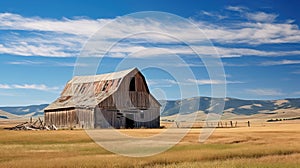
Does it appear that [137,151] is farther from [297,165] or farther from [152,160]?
[297,165]

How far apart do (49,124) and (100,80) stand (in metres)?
12.5

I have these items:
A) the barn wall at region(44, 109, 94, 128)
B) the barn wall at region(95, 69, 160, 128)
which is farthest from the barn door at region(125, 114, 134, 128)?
the barn wall at region(44, 109, 94, 128)

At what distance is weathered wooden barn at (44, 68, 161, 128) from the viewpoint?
7206cm

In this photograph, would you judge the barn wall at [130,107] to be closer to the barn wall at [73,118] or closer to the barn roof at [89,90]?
the barn roof at [89,90]

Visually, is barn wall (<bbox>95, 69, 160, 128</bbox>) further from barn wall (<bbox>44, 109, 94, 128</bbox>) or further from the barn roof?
barn wall (<bbox>44, 109, 94, 128</bbox>)

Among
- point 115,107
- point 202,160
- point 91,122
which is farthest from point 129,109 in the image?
point 202,160

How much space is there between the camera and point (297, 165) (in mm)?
25828

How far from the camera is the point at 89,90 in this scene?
3086 inches

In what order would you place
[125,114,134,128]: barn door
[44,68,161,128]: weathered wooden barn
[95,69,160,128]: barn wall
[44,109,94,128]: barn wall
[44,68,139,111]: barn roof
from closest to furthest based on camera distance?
[44,109,94,128]: barn wall
[44,68,161,128]: weathered wooden barn
[95,69,160,128]: barn wall
[44,68,139,111]: barn roof
[125,114,134,128]: barn door

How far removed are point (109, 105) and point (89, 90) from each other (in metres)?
7.15

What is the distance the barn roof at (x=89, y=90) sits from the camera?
74.1 metres

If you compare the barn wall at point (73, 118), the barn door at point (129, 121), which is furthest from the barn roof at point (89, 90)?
the barn door at point (129, 121)

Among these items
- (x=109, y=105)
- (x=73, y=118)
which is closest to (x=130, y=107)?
(x=109, y=105)

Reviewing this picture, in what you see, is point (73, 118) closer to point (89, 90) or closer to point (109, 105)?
point (109, 105)
